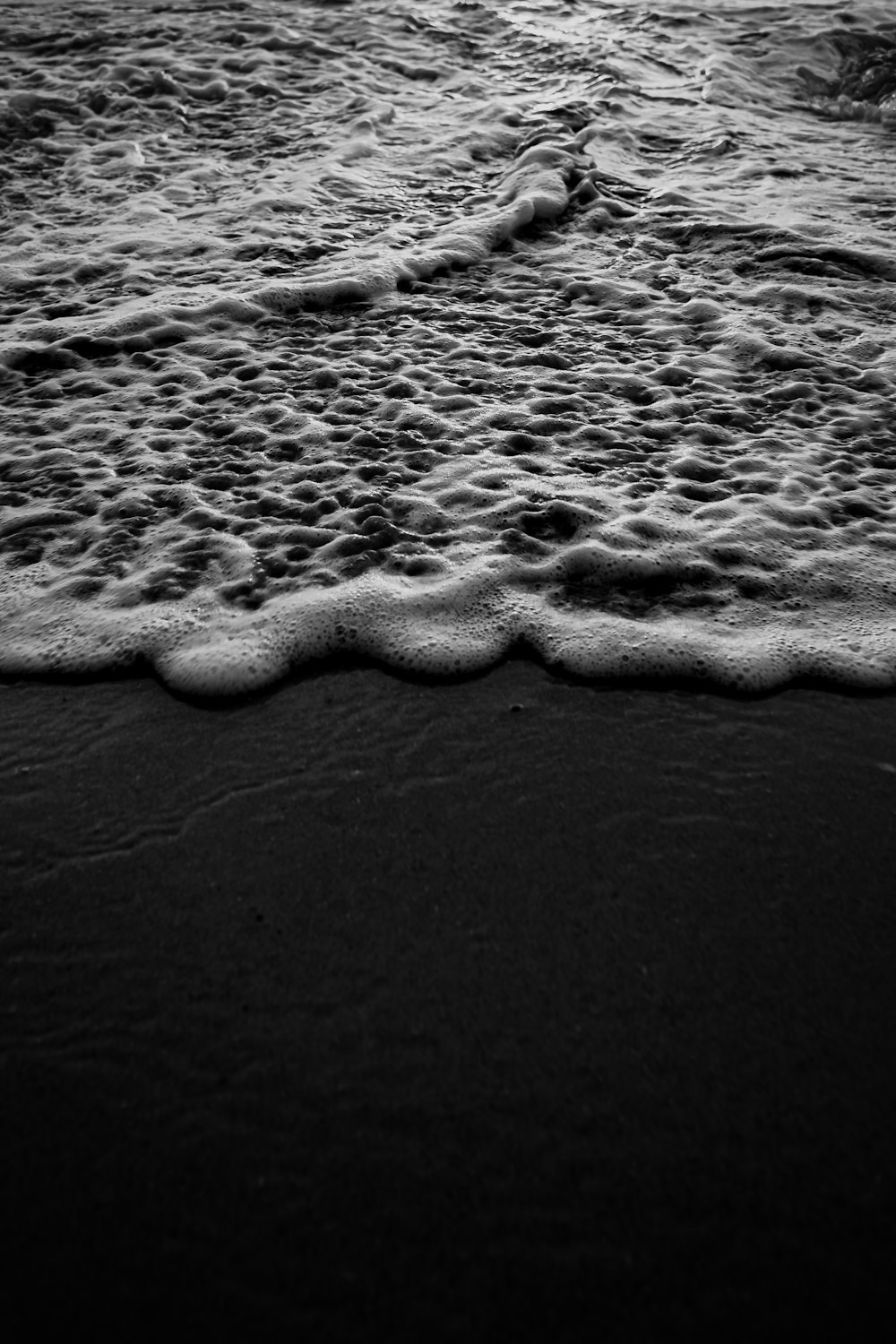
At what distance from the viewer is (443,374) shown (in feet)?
11.7

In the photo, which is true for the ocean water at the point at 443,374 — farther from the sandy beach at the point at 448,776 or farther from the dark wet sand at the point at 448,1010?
the dark wet sand at the point at 448,1010

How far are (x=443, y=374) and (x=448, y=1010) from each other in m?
2.49

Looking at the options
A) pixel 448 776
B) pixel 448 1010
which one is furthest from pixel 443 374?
pixel 448 1010

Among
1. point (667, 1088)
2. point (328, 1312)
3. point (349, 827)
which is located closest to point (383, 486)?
point (349, 827)

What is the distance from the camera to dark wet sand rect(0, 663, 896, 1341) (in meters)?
1.40

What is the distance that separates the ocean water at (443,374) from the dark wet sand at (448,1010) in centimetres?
27

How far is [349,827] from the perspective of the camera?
204 cm

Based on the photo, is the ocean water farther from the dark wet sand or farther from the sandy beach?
the dark wet sand

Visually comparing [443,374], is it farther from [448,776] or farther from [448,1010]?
[448,1010]

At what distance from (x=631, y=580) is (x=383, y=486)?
0.84 m

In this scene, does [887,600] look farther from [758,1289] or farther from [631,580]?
[758,1289]

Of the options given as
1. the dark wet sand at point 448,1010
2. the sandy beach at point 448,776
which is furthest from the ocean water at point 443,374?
the dark wet sand at point 448,1010

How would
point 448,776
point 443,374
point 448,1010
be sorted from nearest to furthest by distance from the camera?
point 448,1010 < point 448,776 < point 443,374

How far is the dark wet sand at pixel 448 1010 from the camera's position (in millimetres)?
1400
